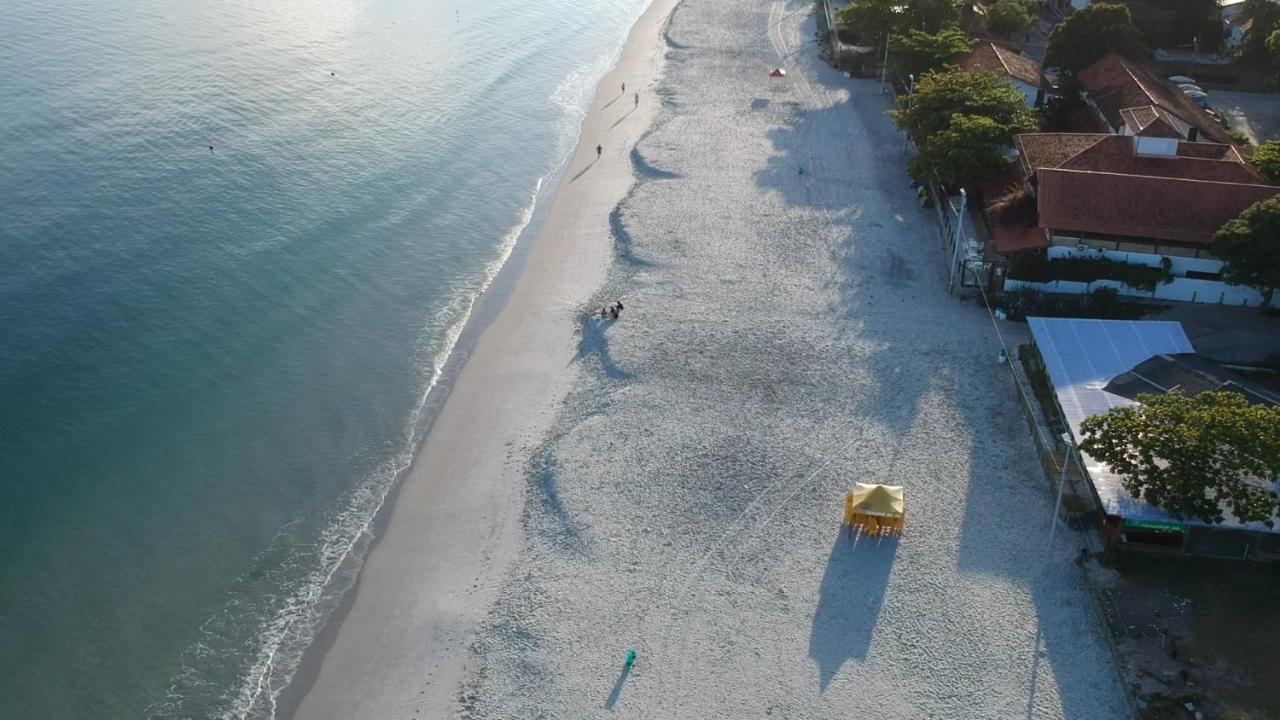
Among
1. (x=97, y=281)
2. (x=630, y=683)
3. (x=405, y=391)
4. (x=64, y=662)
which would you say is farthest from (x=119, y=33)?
(x=630, y=683)

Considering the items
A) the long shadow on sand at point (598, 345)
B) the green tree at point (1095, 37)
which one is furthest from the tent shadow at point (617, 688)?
the green tree at point (1095, 37)

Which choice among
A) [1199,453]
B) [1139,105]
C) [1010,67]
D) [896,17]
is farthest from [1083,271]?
[896,17]

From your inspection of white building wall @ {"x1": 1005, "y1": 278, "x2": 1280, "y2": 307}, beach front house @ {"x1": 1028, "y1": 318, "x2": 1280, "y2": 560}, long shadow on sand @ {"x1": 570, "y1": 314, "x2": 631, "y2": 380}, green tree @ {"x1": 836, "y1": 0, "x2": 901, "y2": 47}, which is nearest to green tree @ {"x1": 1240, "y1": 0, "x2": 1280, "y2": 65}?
green tree @ {"x1": 836, "y1": 0, "x2": 901, "y2": 47}

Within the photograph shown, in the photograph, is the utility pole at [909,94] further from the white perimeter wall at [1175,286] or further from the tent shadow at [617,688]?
the tent shadow at [617,688]

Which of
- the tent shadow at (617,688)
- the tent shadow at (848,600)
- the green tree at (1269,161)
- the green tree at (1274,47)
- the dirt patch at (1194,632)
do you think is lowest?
the dirt patch at (1194,632)

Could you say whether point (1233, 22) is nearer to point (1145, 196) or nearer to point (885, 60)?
point (885, 60)

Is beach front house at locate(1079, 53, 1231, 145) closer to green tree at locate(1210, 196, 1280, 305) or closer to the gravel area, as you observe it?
green tree at locate(1210, 196, 1280, 305)

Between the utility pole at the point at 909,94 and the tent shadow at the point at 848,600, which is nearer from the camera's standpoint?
the tent shadow at the point at 848,600

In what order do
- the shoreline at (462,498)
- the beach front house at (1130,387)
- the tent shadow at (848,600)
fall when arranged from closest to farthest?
the tent shadow at (848,600) < the shoreline at (462,498) < the beach front house at (1130,387)
